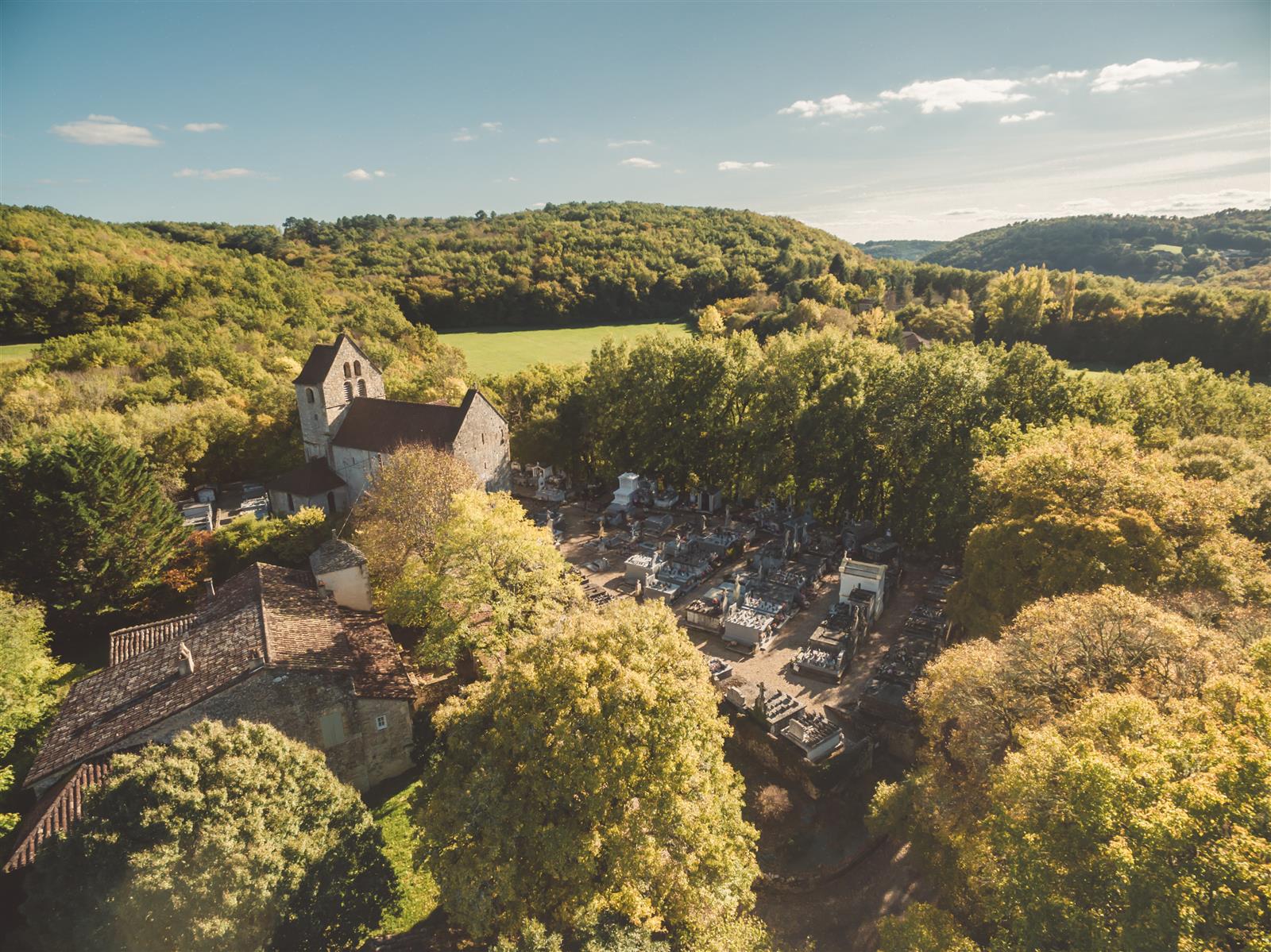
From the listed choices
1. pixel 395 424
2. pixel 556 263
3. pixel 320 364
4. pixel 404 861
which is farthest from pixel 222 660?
pixel 556 263

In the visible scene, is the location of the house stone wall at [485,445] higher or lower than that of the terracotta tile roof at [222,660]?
higher

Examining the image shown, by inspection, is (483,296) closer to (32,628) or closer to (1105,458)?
(32,628)

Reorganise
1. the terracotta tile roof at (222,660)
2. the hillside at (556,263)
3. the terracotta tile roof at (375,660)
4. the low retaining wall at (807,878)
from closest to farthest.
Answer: the terracotta tile roof at (222,660)
the low retaining wall at (807,878)
the terracotta tile roof at (375,660)
the hillside at (556,263)

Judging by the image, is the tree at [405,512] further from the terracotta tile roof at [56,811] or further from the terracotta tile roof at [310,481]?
the terracotta tile roof at [310,481]

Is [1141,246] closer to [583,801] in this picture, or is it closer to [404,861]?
[583,801]

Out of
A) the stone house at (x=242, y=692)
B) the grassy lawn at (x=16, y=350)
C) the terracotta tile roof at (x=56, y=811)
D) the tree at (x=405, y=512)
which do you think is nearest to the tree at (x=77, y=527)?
the stone house at (x=242, y=692)

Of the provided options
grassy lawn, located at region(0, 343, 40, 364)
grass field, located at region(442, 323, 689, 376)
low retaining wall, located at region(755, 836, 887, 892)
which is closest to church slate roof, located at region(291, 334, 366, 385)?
grass field, located at region(442, 323, 689, 376)
